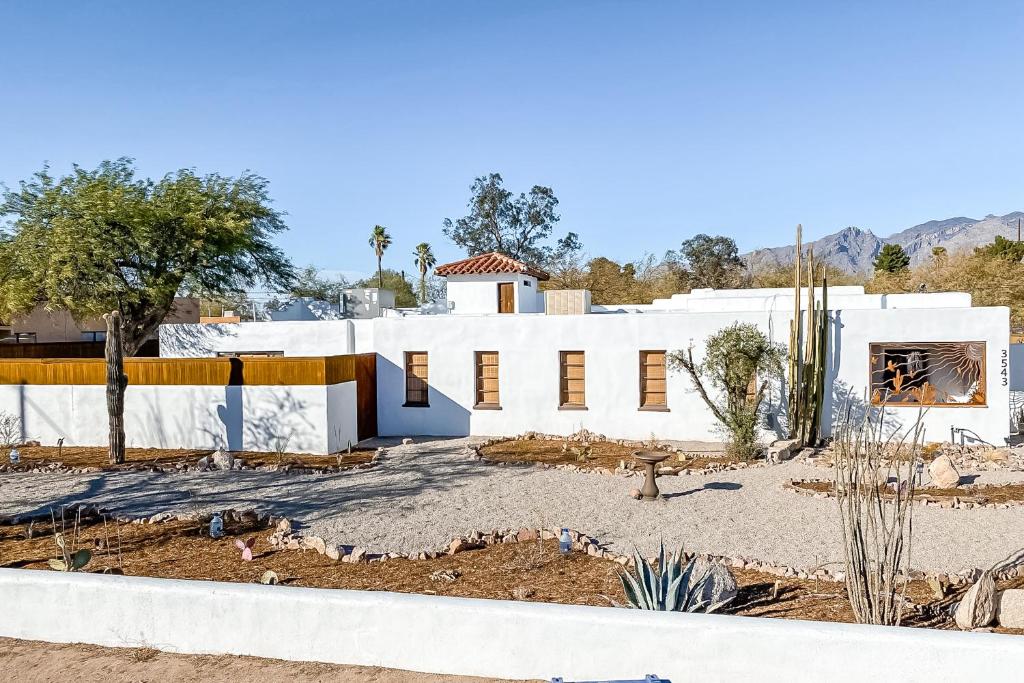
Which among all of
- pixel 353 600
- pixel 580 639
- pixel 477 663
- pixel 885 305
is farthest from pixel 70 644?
pixel 885 305

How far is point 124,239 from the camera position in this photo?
804 inches

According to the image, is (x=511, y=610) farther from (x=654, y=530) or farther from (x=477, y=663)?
(x=654, y=530)

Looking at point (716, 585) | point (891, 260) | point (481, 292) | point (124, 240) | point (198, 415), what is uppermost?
point (891, 260)

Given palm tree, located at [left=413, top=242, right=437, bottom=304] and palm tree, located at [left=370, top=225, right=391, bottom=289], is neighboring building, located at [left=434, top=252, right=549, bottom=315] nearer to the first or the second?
palm tree, located at [left=370, top=225, right=391, bottom=289]

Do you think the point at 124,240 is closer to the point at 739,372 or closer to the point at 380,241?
the point at 739,372

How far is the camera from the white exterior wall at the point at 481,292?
24.8 m

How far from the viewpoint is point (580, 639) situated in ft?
16.5

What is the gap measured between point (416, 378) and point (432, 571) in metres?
11.0

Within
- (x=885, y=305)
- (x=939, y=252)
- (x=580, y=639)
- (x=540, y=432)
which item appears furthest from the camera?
(x=939, y=252)

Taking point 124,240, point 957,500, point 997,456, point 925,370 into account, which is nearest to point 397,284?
point 124,240

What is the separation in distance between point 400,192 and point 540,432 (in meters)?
16.5

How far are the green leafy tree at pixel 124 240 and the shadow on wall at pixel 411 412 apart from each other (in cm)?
698

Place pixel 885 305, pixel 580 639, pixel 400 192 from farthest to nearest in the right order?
pixel 400 192 < pixel 885 305 < pixel 580 639

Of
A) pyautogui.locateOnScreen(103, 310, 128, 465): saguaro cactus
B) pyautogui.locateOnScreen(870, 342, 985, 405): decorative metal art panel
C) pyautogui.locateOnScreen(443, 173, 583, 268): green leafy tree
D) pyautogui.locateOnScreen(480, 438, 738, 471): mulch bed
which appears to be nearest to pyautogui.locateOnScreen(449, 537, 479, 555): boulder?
pyautogui.locateOnScreen(480, 438, 738, 471): mulch bed
